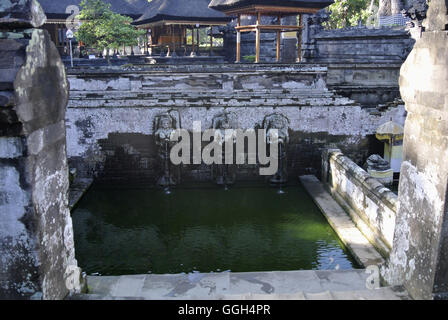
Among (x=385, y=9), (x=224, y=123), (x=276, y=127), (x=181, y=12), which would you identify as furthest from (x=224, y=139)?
(x=385, y=9)

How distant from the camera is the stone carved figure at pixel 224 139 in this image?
10.3 metres

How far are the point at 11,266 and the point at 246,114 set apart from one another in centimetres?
778

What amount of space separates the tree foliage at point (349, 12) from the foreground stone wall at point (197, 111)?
18.3 meters

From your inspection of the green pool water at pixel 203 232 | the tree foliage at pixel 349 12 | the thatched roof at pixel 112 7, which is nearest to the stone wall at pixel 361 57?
the green pool water at pixel 203 232

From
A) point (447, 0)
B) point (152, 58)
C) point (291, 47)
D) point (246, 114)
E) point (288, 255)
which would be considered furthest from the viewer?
point (291, 47)

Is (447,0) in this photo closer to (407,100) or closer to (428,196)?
(407,100)

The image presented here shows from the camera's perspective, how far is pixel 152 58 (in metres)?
19.9

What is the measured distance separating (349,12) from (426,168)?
26952mm

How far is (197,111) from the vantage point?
412 inches

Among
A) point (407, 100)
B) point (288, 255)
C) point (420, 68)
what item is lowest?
point (288, 255)

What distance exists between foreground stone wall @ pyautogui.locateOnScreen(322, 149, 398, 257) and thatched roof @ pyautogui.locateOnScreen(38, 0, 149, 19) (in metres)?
19.4

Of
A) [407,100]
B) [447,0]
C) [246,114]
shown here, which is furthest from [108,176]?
[447,0]

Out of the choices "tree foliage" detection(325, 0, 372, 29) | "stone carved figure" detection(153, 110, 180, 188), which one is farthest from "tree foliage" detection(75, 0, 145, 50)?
"tree foliage" detection(325, 0, 372, 29)

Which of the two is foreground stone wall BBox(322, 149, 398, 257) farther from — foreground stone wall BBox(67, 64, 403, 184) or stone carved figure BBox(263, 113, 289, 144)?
stone carved figure BBox(263, 113, 289, 144)
